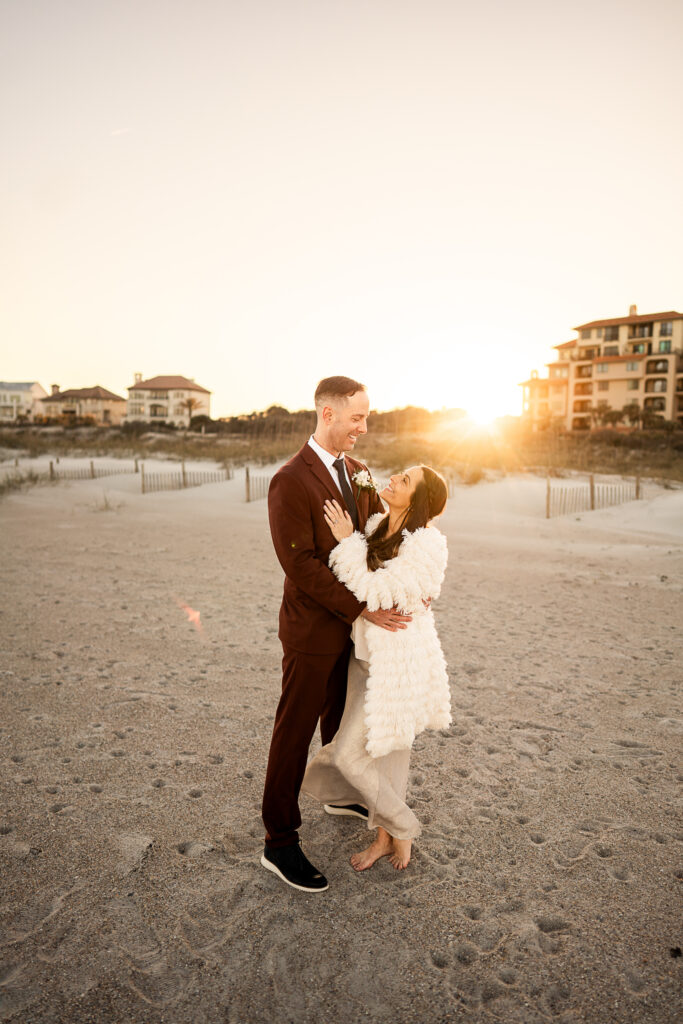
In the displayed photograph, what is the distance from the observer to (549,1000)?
7.77ft

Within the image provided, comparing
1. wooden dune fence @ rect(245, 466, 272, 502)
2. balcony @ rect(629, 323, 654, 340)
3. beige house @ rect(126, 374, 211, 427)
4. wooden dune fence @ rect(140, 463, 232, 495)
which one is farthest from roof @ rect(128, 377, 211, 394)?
wooden dune fence @ rect(245, 466, 272, 502)

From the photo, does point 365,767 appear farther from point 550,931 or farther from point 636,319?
point 636,319

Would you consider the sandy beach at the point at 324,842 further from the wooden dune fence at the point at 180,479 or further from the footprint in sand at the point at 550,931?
the wooden dune fence at the point at 180,479

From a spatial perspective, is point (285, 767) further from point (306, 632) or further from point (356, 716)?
point (306, 632)

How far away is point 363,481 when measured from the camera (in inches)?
117

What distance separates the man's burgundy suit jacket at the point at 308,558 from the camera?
2.73 metres

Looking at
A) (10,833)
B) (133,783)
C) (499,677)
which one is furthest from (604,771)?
(10,833)

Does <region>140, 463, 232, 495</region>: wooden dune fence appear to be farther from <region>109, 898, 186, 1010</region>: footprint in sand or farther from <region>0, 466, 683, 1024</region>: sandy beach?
<region>109, 898, 186, 1010</region>: footprint in sand

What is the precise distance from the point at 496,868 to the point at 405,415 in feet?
194

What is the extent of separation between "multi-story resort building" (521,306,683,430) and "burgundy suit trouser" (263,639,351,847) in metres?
58.9

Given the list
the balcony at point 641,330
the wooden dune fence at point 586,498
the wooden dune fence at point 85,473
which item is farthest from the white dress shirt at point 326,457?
the balcony at point 641,330

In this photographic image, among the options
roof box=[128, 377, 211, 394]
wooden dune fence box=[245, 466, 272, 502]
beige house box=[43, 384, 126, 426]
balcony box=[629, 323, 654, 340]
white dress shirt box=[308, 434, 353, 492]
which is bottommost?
wooden dune fence box=[245, 466, 272, 502]

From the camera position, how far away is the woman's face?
2.83 meters

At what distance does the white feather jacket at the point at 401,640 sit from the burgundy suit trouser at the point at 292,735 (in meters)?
0.25
